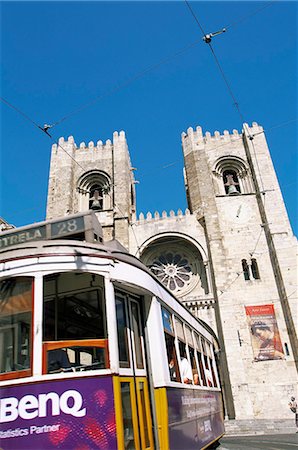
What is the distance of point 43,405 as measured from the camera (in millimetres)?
2709

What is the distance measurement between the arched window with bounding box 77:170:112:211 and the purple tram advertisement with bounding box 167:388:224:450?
16.2 metres

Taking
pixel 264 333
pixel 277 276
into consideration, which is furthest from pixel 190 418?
pixel 277 276

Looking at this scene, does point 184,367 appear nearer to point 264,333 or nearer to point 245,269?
point 264,333

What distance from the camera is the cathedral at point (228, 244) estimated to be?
1468 centimetres

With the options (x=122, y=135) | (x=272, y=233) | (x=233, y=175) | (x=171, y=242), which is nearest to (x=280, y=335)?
(x=272, y=233)

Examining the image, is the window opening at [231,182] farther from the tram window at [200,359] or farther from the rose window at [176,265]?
the tram window at [200,359]

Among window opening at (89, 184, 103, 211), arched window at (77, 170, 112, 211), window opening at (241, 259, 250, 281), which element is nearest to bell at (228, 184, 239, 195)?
window opening at (241, 259, 250, 281)

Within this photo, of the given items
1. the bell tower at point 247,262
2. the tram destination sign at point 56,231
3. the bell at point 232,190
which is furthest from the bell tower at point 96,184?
the tram destination sign at point 56,231

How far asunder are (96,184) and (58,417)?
20.4m

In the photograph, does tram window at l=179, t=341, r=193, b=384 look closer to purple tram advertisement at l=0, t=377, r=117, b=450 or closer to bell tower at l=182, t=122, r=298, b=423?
purple tram advertisement at l=0, t=377, r=117, b=450

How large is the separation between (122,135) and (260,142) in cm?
905

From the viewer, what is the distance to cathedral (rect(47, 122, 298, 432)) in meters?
14.7

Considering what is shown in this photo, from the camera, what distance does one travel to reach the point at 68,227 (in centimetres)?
397

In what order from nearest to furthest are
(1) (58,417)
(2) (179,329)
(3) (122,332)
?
(1) (58,417) < (3) (122,332) < (2) (179,329)
